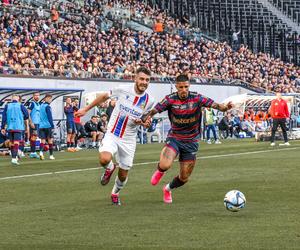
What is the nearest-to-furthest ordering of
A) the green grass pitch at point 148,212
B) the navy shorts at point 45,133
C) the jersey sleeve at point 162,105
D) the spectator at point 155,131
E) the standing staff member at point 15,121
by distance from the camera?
the green grass pitch at point 148,212 < the jersey sleeve at point 162,105 < the standing staff member at point 15,121 < the navy shorts at point 45,133 < the spectator at point 155,131

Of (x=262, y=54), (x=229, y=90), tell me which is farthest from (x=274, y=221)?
(x=262, y=54)

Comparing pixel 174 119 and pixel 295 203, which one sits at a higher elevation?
pixel 174 119

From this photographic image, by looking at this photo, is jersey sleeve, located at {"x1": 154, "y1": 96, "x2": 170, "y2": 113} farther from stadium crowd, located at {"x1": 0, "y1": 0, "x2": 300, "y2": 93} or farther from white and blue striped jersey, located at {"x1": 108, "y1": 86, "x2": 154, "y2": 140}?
stadium crowd, located at {"x1": 0, "y1": 0, "x2": 300, "y2": 93}

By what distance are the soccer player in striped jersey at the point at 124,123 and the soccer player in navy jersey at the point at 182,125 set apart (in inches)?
12.6

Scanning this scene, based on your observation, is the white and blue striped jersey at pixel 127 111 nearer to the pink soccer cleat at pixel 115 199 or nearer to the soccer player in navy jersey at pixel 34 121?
the pink soccer cleat at pixel 115 199

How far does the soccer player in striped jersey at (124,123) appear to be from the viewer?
584 inches

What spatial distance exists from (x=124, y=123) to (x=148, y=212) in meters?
1.92

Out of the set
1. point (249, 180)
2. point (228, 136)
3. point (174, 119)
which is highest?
point (174, 119)

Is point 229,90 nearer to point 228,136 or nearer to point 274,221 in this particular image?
point 228,136

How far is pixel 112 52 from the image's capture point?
50062 millimetres

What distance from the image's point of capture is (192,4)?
68.8 metres

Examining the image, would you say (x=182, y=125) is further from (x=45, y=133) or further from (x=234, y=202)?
(x=45, y=133)

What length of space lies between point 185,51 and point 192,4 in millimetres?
12223

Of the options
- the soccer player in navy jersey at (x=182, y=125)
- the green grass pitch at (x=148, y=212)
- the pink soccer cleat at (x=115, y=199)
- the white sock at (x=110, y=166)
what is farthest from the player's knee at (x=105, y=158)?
the soccer player in navy jersey at (x=182, y=125)
